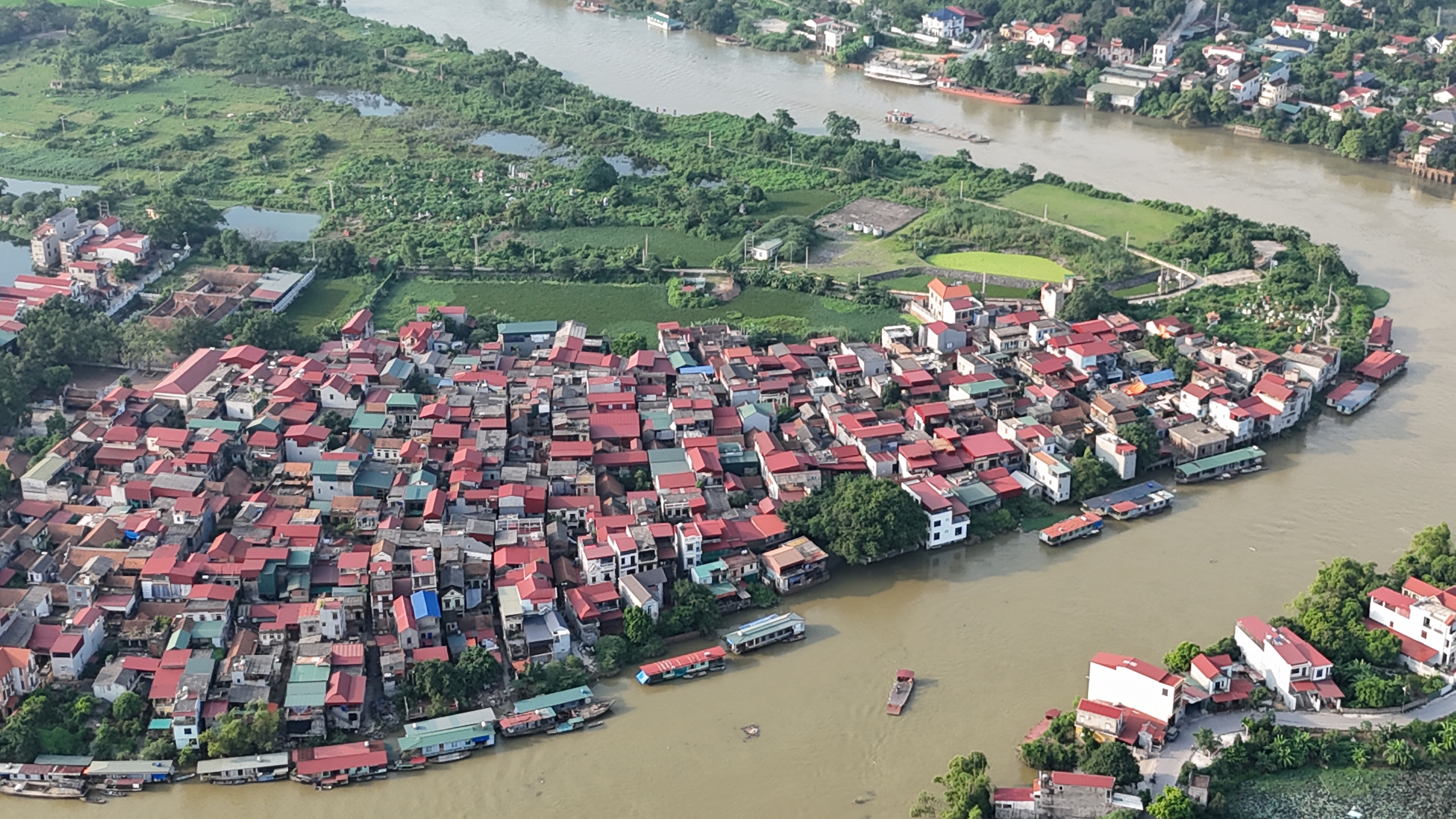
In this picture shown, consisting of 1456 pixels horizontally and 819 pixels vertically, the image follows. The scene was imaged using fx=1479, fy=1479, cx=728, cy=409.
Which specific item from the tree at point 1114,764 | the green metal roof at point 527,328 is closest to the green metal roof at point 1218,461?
the tree at point 1114,764

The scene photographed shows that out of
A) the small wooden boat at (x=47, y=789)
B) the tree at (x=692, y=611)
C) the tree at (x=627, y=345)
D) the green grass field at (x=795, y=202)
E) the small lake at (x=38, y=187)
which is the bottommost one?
the small lake at (x=38, y=187)

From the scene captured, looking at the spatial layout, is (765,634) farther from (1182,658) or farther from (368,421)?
(368,421)

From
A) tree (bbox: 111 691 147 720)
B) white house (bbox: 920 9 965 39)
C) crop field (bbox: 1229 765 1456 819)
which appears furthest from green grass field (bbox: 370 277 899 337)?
white house (bbox: 920 9 965 39)

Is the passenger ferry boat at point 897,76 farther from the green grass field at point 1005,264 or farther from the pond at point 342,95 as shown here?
the pond at point 342,95

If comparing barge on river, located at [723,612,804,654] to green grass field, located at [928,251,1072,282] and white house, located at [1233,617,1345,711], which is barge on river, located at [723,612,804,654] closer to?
white house, located at [1233,617,1345,711]

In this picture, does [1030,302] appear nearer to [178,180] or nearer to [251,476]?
[251,476]

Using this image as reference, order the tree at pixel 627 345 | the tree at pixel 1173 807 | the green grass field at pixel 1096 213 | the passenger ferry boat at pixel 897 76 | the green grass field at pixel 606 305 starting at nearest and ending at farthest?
the tree at pixel 1173 807
the tree at pixel 627 345
the green grass field at pixel 606 305
the green grass field at pixel 1096 213
the passenger ferry boat at pixel 897 76

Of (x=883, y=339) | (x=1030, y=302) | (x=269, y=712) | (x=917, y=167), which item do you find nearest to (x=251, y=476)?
(x=269, y=712)
